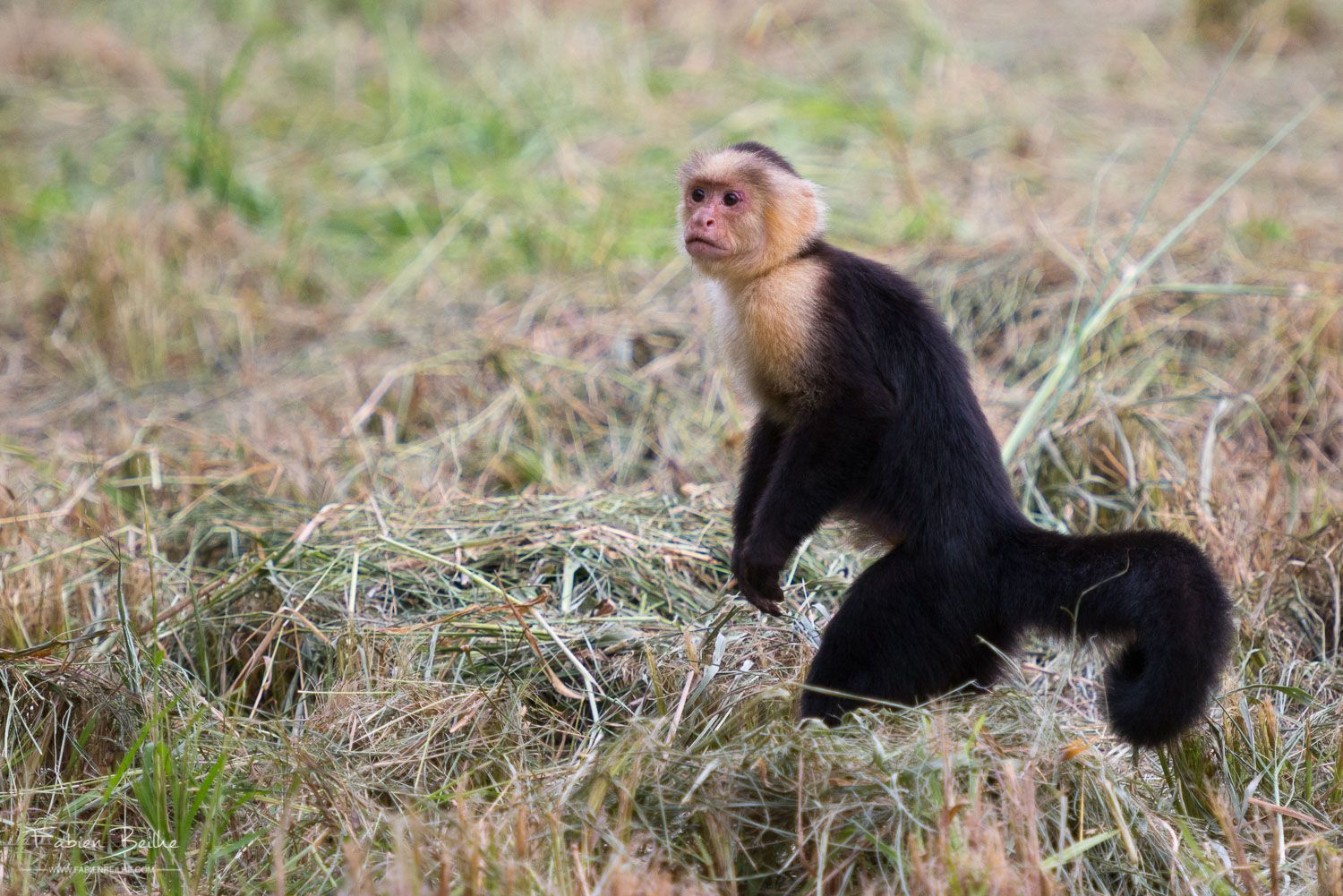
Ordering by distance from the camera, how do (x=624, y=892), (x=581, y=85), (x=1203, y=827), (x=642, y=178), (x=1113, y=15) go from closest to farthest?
(x=624, y=892), (x=1203, y=827), (x=642, y=178), (x=581, y=85), (x=1113, y=15)

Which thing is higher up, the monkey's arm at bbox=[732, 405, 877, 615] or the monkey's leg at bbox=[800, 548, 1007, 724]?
the monkey's arm at bbox=[732, 405, 877, 615]

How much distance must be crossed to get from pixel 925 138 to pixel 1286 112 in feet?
7.04

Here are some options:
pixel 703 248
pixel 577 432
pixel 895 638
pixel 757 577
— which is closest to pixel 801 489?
pixel 757 577

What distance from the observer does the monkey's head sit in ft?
9.91

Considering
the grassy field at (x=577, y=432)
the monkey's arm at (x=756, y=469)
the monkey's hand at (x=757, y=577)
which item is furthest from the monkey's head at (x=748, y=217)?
the grassy field at (x=577, y=432)

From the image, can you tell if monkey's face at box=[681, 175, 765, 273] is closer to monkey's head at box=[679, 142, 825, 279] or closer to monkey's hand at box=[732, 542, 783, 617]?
monkey's head at box=[679, 142, 825, 279]

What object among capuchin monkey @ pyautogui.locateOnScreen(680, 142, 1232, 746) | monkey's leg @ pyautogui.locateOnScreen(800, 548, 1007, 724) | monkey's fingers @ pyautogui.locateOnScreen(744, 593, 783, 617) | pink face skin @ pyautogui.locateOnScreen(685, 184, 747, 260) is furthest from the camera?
pink face skin @ pyautogui.locateOnScreen(685, 184, 747, 260)

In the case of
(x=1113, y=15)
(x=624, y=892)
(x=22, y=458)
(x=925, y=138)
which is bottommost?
(x=22, y=458)

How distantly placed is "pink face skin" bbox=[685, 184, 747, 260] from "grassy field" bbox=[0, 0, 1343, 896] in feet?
2.85

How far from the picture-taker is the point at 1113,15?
30.2ft

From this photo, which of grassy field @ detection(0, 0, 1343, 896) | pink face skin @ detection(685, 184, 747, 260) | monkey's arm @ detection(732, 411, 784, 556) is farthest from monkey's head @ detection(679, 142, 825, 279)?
grassy field @ detection(0, 0, 1343, 896)

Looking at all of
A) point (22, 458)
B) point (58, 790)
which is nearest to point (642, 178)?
point (22, 458)

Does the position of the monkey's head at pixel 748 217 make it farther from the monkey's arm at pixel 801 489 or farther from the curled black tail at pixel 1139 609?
the curled black tail at pixel 1139 609

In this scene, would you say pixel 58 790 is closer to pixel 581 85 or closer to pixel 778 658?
pixel 778 658
